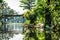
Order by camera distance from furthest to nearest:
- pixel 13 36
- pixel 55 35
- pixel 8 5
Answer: pixel 8 5 → pixel 13 36 → pixel 55 35

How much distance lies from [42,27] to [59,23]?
30.6 inches

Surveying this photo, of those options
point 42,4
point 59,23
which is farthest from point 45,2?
point 59,23

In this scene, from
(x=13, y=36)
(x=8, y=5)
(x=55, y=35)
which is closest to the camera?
(x=55, y=35)

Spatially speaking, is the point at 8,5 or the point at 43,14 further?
the point at 8,5

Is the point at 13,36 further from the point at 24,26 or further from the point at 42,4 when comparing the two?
the point at 42,4

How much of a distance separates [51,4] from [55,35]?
134cm

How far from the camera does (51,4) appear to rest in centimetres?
1520

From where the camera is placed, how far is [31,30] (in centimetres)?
1569

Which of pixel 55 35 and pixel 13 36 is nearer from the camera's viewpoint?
pixel 55 35

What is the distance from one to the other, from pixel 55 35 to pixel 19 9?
3.90 m

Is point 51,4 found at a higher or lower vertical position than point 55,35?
higher

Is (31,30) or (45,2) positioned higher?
(45,2)

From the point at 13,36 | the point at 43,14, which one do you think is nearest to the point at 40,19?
the point at 43,14

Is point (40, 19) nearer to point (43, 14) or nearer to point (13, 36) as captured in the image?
point (43, 14)
